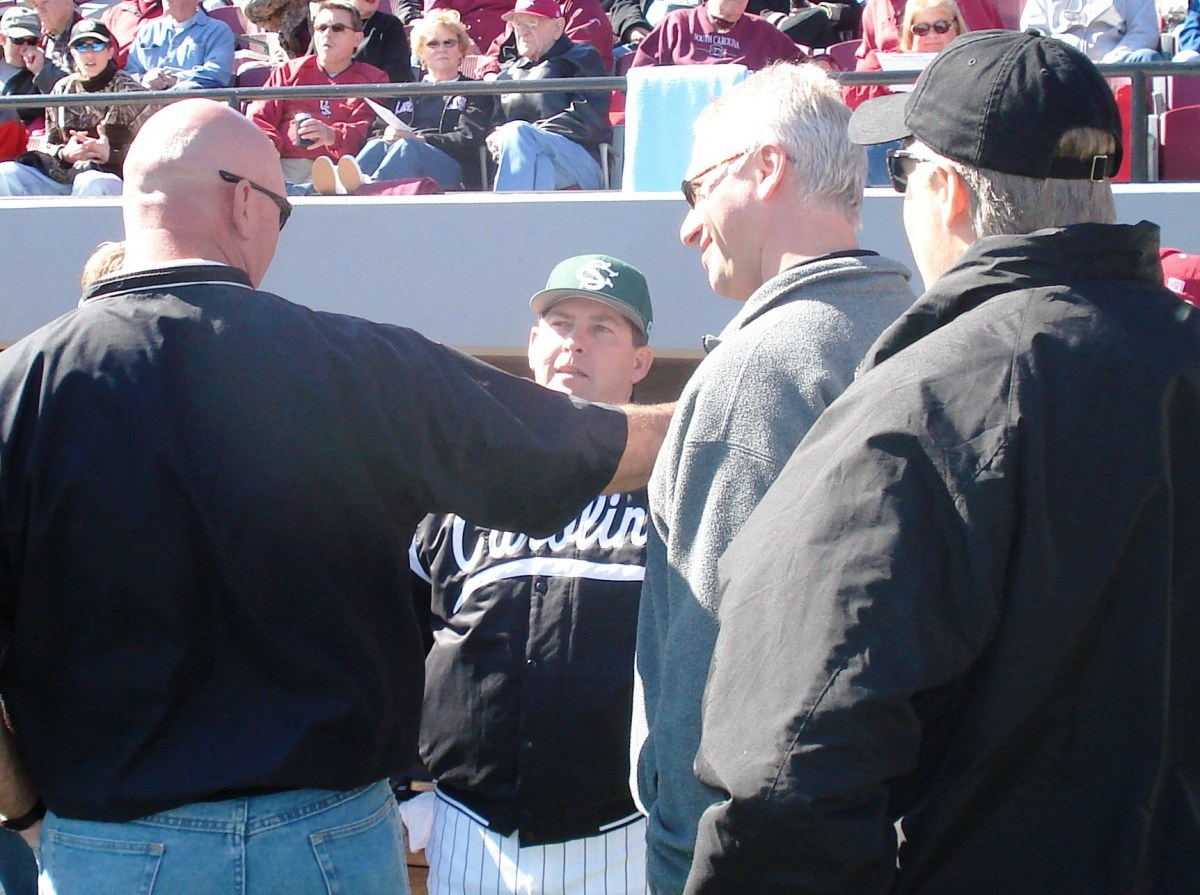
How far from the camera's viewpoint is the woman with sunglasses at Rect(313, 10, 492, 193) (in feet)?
21.7

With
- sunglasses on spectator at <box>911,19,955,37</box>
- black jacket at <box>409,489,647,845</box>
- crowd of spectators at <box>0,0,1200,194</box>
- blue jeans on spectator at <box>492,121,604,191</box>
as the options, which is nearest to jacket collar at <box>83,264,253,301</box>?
black jacket at <box>409,489,647,845</box>

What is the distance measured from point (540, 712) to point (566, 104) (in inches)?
178

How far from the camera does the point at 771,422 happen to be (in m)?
1.58

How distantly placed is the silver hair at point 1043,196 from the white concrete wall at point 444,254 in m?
4.52

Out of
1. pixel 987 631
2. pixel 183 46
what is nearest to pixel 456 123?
pixel 183 46

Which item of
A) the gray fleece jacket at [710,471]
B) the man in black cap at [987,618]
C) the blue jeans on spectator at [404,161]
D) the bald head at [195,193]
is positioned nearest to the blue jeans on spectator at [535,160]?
the blue jeans on spectator at [404,161]

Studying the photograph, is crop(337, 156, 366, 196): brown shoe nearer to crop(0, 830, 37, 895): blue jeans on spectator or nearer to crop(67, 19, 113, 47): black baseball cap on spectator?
crop(67, 19, 113, 47): black baseball cap on spectator

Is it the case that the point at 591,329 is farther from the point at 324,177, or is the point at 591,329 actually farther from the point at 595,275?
the point at 324,177

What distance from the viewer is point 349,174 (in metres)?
6.50

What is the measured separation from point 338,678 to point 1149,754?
1.05 meters

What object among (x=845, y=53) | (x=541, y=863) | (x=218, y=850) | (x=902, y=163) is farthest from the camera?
(x=845, y=53)

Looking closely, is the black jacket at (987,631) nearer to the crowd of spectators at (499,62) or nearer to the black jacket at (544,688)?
the black jacket at (544,688)

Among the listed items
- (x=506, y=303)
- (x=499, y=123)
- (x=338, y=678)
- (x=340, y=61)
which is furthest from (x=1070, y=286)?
(x=340, y=61)

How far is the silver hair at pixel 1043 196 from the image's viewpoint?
4.36 feet
